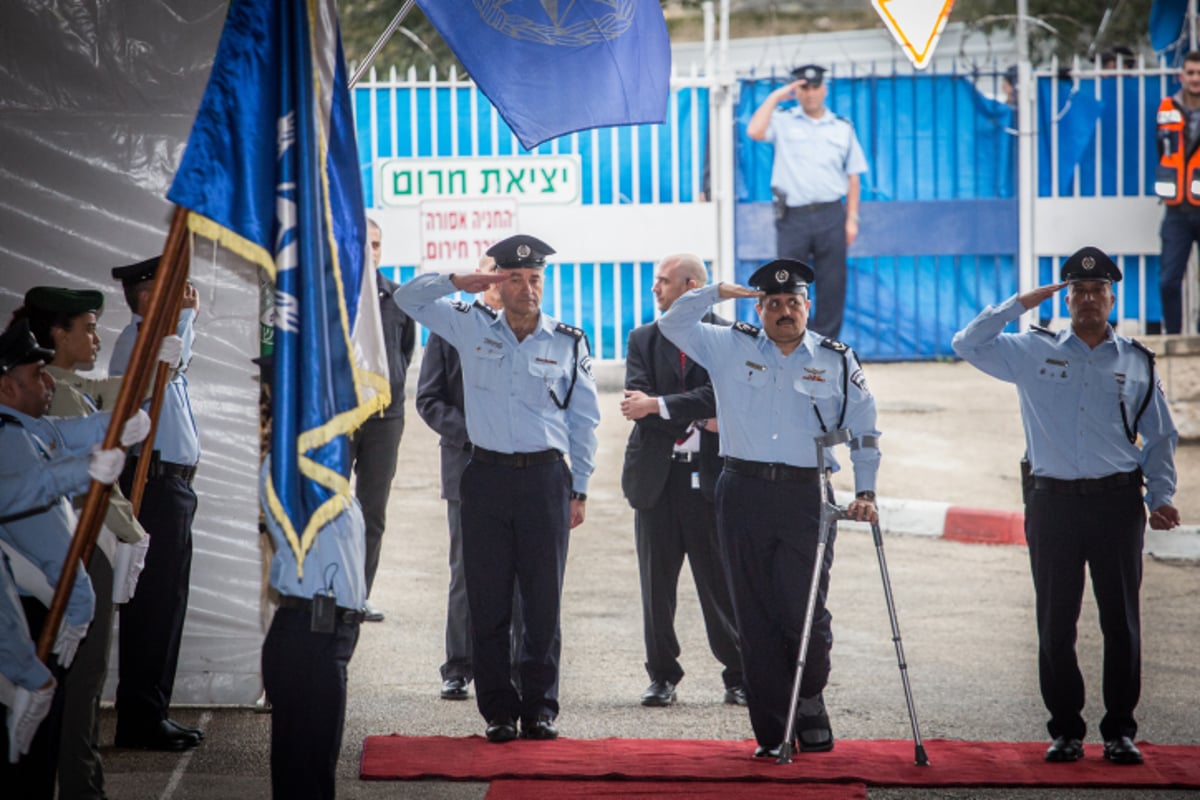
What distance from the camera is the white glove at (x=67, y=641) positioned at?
16.5 ft

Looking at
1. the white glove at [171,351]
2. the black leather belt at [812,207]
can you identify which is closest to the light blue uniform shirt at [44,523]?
the white glove at [171,351]

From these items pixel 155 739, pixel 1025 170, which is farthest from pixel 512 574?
pixel 1025 170

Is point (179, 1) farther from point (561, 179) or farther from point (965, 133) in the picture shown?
point (965, 133)

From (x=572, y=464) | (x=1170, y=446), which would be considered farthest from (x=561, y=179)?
(x=1170, y=446)

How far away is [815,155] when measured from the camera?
1473cm

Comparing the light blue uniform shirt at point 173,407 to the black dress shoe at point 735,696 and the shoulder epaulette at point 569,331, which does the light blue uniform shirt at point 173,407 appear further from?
the black dress shoe at point 735,696

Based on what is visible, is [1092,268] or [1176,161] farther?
[1176,161]

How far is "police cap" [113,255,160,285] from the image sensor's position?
21.7ft

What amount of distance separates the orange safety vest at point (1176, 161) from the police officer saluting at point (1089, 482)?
24.1ft

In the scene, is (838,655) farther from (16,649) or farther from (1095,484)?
(16,649)

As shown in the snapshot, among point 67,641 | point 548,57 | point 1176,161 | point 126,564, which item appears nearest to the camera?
point 67,641

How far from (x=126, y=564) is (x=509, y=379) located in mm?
1880

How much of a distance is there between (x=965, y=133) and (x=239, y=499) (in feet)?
34.3

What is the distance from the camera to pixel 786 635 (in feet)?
22.2
